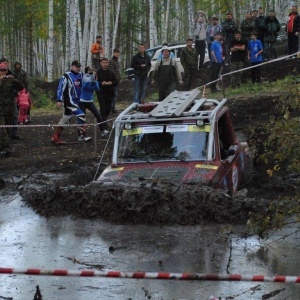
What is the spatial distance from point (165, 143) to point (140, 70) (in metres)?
10.9

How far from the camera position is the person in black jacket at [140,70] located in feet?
78.2

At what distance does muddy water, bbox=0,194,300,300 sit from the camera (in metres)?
8.99

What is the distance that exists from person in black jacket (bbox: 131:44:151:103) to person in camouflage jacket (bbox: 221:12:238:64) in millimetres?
5433

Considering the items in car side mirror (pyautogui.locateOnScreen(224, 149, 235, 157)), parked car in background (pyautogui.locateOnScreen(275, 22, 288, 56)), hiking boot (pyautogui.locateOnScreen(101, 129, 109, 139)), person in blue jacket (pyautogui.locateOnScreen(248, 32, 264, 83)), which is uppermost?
parked car in background (pyautogui.locateOnScreen(275, 22, 288, 56))

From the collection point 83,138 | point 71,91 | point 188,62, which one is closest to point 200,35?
point 188,62

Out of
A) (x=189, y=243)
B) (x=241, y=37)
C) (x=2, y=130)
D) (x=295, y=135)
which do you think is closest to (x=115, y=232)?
(x=189, y=243)

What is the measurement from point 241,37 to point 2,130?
1105cm

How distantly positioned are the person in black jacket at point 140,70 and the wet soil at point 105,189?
1.93 m

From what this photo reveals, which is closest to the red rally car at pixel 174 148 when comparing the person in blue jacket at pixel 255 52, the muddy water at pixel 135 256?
the muddy water at pixel 135 256

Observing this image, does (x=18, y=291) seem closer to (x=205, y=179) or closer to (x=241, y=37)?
(x=205, y=179)

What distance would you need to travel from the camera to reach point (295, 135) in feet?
32.4

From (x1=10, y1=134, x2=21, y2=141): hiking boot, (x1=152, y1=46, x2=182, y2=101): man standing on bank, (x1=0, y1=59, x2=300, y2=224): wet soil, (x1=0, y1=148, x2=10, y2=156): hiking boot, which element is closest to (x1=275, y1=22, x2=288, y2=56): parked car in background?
(x1=0, y1=59, x2=300, y2=224): wet soil

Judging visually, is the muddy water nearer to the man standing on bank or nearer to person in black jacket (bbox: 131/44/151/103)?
the man standing on bank

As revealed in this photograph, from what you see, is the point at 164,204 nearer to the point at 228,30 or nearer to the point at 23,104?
the point at 23,104
